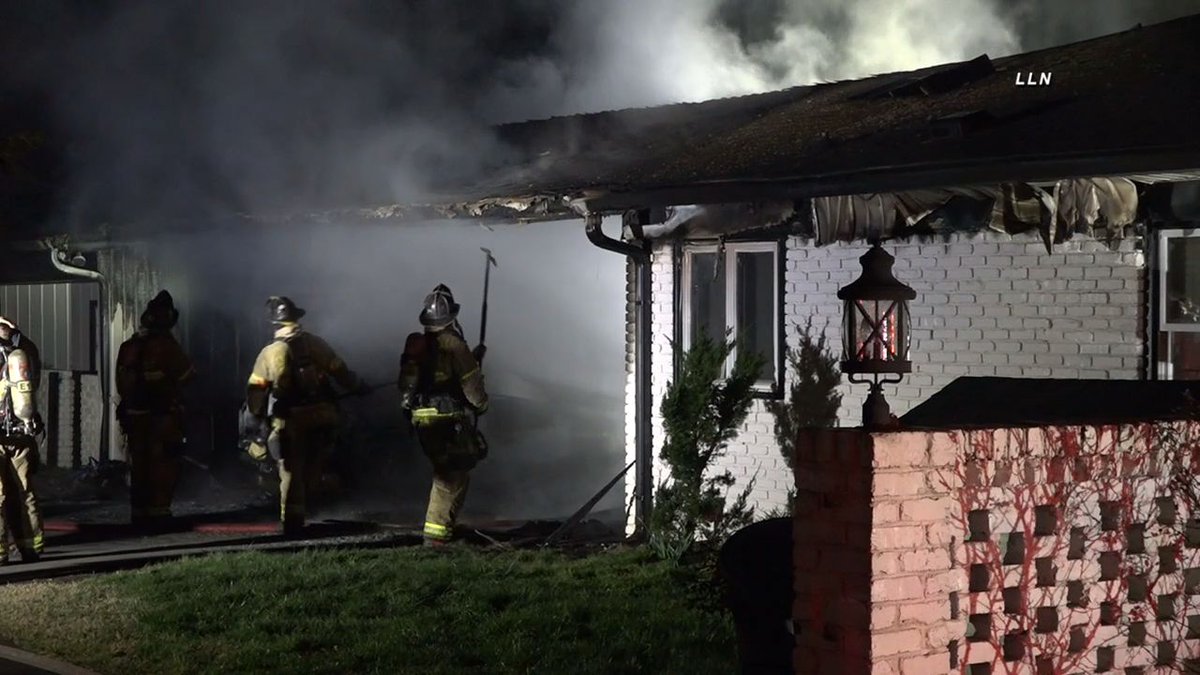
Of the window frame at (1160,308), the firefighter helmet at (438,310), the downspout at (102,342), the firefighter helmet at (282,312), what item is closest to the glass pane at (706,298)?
the firefighter helmet at (438,310)

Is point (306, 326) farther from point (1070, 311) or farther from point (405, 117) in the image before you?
point (1070, 311)

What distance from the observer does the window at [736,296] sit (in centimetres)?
1135

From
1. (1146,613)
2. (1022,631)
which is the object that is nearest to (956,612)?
(1022,631)

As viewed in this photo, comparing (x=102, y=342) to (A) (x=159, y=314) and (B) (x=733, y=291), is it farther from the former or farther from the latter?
(B) (x=733, y=291)

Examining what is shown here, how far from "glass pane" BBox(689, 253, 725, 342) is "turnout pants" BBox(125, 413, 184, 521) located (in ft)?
16.1

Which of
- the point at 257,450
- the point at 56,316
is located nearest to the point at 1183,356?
the point at 257,450

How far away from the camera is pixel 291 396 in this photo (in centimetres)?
1249

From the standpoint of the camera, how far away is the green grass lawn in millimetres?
7555

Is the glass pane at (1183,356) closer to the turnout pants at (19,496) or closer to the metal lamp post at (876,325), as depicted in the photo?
the metal lamp post at (876,325)

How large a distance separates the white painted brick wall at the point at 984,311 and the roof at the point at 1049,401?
1778 millimetres

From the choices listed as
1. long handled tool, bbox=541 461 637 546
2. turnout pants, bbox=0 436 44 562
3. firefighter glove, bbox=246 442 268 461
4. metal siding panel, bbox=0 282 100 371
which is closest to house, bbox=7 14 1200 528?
long handled tool, bbox=541 461 637 546

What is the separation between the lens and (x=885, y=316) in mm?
9031

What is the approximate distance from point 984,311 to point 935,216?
714 millimetres

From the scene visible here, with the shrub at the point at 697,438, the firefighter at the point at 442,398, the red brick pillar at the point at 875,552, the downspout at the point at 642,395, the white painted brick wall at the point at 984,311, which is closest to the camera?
the red brick pillar at the point at 875,552
